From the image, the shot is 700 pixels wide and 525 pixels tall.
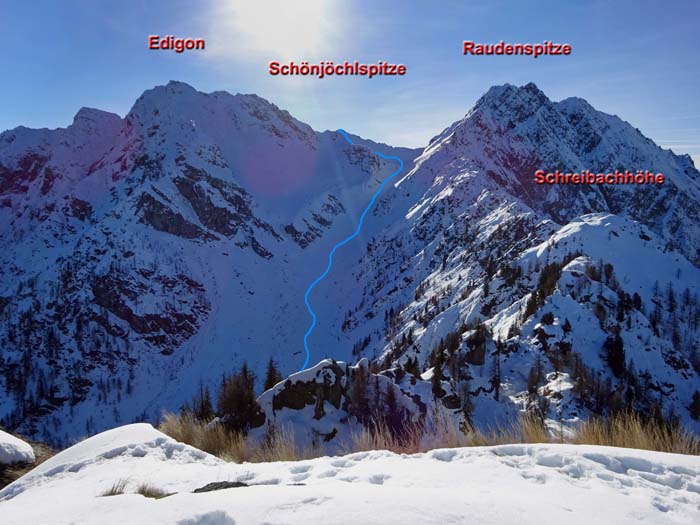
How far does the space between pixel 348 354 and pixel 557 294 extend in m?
79.3

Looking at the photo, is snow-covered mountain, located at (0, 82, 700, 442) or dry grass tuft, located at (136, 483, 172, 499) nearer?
dry grass tuft, located at (136, 483, 172, 499)

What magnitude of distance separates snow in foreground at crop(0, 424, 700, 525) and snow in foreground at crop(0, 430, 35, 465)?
5.69 ft

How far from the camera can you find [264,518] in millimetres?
4090

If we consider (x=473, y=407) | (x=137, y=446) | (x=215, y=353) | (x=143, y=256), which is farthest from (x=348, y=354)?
(x=137, y=446)

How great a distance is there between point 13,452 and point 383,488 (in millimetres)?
7821

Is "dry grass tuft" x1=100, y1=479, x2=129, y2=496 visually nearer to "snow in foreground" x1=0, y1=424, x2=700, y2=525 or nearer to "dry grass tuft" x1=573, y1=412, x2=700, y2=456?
"snow in foreground" x1=0, y1=424, x2=700, y2=525

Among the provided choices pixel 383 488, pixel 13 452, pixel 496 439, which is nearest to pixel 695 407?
pixel 496 439

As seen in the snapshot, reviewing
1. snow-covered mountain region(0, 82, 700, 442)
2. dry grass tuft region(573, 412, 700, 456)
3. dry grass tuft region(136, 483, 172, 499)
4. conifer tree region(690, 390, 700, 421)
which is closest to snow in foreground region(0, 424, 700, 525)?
dry grass tuft region(136, 483, 172, 499)

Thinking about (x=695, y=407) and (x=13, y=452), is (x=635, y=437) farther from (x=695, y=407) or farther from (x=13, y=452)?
(x=695, y=407)

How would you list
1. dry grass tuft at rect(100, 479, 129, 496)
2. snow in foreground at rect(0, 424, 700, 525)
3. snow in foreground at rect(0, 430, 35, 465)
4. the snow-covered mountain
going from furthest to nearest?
1. the snow-covered mountain
2. snow in foreground at rect(0, 430, 35, 465)
3. dry grass tuft at rect(100, 479, 129, 496)
4. snow in foreground at rect(0, 424, 700, 525)

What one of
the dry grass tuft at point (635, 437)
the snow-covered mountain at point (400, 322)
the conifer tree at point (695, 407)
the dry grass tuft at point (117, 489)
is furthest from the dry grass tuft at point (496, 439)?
the conifer tree at point (695, 407)

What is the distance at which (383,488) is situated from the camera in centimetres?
477

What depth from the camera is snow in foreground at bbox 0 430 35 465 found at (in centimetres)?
874

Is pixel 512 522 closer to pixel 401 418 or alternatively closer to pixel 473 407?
pixel 401 418
